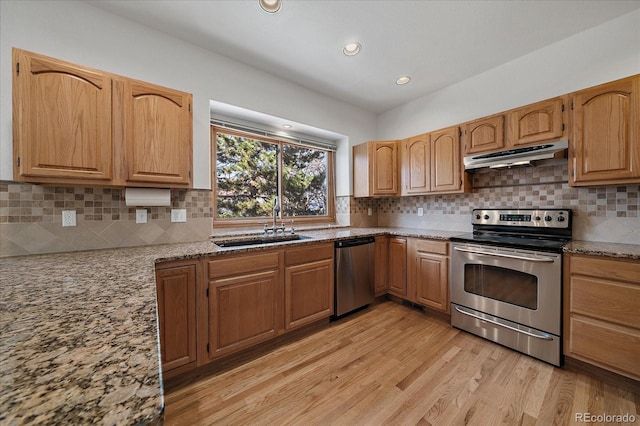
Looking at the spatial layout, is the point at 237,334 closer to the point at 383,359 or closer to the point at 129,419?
the point at 383,359

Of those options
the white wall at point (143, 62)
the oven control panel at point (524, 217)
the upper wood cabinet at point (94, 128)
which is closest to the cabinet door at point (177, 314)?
the upper wood cabinet at point (94, 128)

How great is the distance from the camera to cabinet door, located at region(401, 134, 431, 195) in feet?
9.80

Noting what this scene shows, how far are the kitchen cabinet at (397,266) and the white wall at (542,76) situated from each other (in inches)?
61.3

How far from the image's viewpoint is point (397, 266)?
9.81ft

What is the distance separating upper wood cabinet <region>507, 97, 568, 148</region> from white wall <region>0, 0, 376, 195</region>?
203cm

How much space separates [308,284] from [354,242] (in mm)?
699

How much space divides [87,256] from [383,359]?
2220 millimetres

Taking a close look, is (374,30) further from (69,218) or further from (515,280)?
(69,218)

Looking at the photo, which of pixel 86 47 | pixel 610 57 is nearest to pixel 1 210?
pixel 86 47

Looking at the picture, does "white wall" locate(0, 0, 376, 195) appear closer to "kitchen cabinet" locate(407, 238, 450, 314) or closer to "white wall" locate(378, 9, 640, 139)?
"white wall" locate(378, 9, 640, 139)

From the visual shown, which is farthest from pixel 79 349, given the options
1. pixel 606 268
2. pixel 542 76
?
pixel 542 76

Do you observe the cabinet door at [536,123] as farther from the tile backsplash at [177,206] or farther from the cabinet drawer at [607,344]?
the cabinet drawer at [607,344]

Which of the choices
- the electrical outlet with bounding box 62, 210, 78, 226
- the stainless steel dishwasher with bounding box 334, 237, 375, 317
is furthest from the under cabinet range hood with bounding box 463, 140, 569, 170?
the electrical outlet with bounding box 62, 210, 78, 226

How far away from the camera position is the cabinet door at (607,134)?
1.75 m
